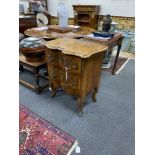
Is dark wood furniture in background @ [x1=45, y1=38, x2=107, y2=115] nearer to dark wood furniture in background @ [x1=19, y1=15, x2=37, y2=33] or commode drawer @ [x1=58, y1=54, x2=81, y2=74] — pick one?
commode drawer @ [x1=58, y1=54, x2=81, y2=74]

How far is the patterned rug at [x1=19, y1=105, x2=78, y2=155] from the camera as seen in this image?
3.79 ft

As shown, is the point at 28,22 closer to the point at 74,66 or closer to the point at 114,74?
the point at 114,74

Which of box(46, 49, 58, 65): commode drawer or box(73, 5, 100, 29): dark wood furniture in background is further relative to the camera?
box(73, 5, 100, 29): dark wood furniture in background

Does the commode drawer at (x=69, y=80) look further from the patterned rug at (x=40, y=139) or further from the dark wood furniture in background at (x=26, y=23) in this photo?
the dark wood furniture in background at (x=26, y=23)

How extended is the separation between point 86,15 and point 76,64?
3.55 metres

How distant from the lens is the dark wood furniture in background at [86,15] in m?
4.51

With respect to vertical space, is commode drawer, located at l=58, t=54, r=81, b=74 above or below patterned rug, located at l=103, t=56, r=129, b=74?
above

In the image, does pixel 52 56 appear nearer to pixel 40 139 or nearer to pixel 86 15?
pixel 40 139

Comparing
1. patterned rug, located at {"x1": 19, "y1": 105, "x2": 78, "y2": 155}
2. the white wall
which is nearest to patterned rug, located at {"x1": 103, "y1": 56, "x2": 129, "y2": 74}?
the white wall

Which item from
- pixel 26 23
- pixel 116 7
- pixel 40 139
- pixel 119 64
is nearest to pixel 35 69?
pixel 40 139

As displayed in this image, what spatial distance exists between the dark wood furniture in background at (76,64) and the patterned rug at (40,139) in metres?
0.58

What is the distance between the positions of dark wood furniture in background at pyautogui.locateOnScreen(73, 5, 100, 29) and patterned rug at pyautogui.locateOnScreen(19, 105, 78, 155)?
3.76 metres

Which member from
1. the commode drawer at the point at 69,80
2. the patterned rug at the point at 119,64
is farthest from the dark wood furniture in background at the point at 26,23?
the commode drawer at the point at 69,80
